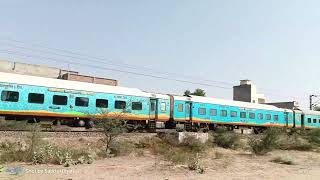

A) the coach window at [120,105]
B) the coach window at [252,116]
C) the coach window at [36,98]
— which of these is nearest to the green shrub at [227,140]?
the coach window at [120,105]

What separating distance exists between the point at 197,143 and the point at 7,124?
35.9 ft

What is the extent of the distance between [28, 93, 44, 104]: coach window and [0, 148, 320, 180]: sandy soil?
639 centimetres

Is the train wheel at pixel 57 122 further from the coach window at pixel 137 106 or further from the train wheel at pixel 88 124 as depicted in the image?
the coach window at pixel 137 106

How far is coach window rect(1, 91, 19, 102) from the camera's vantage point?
65.9 ft

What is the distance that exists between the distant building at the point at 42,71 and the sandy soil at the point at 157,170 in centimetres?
3075

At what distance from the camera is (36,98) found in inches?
839

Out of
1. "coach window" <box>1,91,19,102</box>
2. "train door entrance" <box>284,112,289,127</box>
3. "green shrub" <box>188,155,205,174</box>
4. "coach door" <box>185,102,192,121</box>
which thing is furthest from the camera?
"train door entrance" <box>284,112,289,127</box>

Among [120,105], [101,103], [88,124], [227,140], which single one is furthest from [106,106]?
[227,140]

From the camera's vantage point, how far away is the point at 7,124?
2003 cm

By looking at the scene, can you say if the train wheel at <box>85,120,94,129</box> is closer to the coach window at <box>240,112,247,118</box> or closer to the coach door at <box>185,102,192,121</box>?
the coach door at <box>185,102,192,121</box>

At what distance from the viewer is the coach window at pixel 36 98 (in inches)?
830

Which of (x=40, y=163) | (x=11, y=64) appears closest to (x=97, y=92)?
(x=40, y=163)

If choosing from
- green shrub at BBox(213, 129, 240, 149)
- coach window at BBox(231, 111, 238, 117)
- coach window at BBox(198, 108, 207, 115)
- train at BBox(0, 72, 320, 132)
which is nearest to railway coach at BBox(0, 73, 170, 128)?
train at BBox(0, 72, 320, 132)

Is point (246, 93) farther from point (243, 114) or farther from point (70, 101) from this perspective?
point (70, 101)
